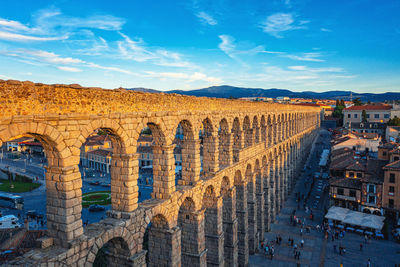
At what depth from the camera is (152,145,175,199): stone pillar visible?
17.0 meters

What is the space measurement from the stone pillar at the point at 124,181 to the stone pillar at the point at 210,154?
369 inches

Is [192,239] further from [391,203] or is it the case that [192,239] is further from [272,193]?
[391,203]

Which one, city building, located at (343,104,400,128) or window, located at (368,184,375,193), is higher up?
city building, located at (343,104,400,128)

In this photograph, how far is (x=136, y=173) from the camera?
14.6 meters

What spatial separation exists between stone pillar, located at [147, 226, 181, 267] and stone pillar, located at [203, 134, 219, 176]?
6.54 metres

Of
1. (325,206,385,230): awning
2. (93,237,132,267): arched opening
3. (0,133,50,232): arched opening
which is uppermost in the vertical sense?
(93,237,132,267): arched opening

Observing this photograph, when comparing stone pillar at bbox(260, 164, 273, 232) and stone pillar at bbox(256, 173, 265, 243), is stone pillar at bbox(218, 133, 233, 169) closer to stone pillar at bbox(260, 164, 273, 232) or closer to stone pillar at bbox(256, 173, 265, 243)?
stone pillar at bbox(256, 173, 265, 243)

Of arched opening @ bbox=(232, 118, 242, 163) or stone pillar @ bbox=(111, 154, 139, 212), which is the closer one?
stone pillar @ bbox=(111, 154, 139, 212)

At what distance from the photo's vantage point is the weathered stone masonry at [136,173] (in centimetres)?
1075

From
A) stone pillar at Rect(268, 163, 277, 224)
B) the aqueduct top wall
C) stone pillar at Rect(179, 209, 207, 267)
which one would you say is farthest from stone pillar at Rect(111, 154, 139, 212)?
stone pillar at Rect(268, 163, 277, 224)

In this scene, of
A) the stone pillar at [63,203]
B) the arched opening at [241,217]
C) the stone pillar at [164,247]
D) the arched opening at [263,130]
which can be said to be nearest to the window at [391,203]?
the arched opening at [263,130]

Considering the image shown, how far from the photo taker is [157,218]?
57.6ft

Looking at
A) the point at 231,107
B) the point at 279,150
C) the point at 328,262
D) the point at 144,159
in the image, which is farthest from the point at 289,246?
the point at 144,159

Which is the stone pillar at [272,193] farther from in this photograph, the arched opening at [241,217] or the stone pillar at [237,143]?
the stone pillar at [237,143]
